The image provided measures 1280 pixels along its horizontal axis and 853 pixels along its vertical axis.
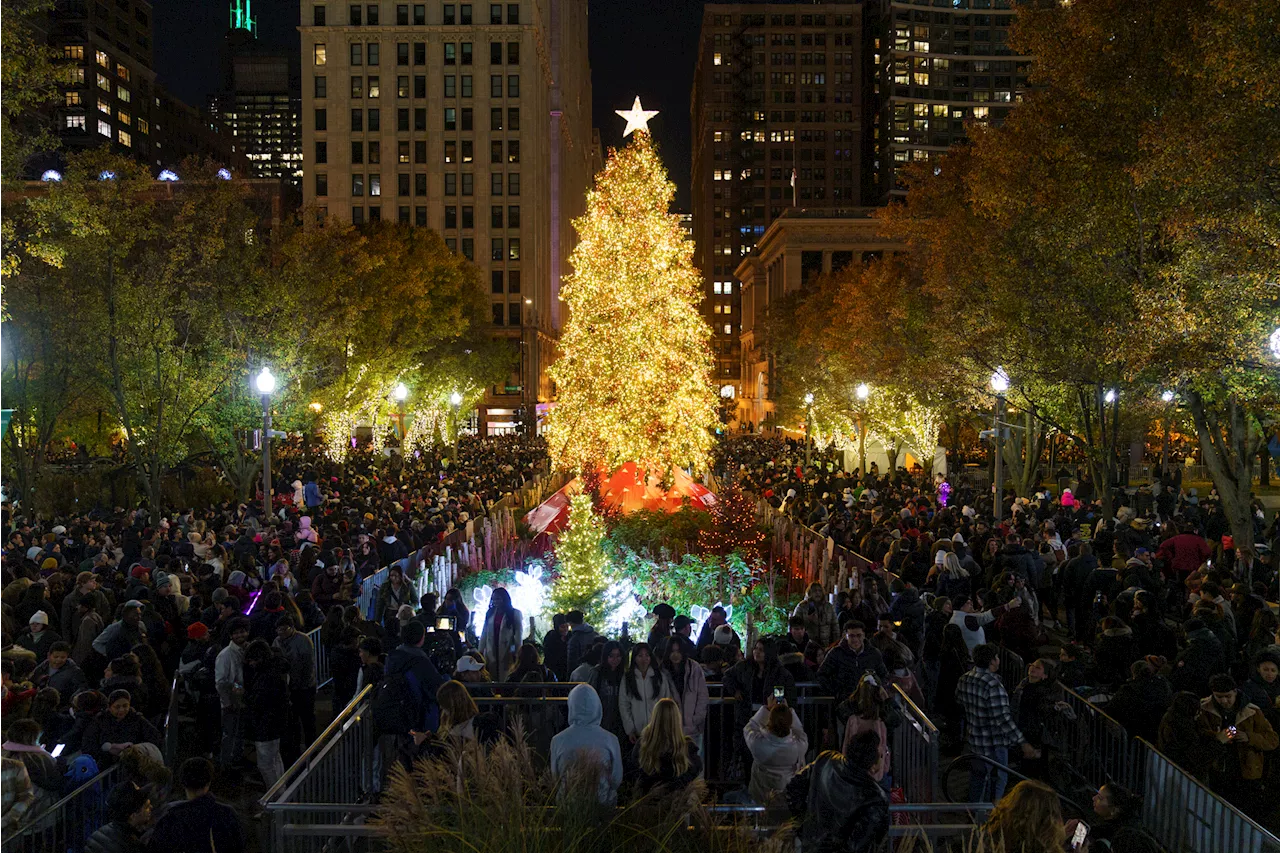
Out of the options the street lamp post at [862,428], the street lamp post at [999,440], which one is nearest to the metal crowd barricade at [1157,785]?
the street lamp post at [999,440]

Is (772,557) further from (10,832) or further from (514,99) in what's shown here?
(514,99)

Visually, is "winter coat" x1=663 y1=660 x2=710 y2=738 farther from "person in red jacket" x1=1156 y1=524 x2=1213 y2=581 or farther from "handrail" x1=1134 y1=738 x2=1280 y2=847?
"person in red jacket" x1=1156 y1=524 x2=1213 y2=581

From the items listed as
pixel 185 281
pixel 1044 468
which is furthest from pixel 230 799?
pixel 1044 468

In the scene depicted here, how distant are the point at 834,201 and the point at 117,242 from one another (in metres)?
144

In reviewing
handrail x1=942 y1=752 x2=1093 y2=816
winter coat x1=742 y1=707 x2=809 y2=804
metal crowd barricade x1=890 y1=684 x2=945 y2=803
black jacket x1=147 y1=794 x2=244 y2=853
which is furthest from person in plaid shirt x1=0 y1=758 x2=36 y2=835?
metal crowd barricade x1=890 y1=684 x2=945 y2=803

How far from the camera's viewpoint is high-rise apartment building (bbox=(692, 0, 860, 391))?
157750 millimetres

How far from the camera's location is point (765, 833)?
527 cm

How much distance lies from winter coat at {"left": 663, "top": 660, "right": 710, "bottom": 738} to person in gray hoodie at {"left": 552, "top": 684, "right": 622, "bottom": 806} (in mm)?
1927

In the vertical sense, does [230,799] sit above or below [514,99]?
below

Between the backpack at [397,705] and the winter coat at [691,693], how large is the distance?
2.07 metres

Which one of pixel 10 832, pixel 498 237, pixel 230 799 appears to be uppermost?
pixel 498 237

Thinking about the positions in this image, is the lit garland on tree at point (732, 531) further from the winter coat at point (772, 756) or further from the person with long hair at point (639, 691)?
the winter coat at point (772, 756)

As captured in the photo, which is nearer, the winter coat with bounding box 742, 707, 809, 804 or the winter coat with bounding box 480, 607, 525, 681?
the winter coat with bounding box 742, 707, 809, 804

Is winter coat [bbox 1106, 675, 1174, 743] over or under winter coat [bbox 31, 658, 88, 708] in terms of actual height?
under
